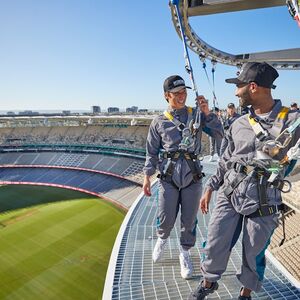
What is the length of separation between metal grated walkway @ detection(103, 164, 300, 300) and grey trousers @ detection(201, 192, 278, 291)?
982mm

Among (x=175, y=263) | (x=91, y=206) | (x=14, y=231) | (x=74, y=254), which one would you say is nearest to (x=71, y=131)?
(x=91, y=206)

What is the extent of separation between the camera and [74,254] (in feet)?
43.9

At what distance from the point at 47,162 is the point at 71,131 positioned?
6265 mm

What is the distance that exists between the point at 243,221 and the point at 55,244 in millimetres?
14217

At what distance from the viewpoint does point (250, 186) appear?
8.46 ft

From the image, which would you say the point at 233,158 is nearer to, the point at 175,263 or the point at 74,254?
the point at 175,263

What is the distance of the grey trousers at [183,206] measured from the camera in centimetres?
382

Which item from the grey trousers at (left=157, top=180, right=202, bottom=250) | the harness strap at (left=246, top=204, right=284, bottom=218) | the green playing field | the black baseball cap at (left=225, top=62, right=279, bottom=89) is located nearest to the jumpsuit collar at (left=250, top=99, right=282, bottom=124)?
the black baseball cap at (left=225, top=62, right=279, bottom=89)

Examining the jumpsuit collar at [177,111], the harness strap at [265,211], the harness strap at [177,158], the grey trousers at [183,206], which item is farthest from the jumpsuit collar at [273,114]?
the grey trousers at [183,206]

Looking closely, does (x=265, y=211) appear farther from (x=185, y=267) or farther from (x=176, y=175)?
(x=185, y=267)

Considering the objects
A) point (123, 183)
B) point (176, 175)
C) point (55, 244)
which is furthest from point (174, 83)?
point (123, 183)

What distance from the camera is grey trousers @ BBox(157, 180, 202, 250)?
382cm

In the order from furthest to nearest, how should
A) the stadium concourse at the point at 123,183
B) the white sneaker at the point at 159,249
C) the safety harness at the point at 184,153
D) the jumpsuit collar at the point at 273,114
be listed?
the white sneaker at the point at 159,249 < the stadium concourse at the point at 123,183 < the safety harness at the point at 184,153 < the jumpsuit collar at the point at 273,114

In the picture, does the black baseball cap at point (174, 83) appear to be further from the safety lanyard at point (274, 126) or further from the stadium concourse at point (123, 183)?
the stadium concourse at point (123, 183)
